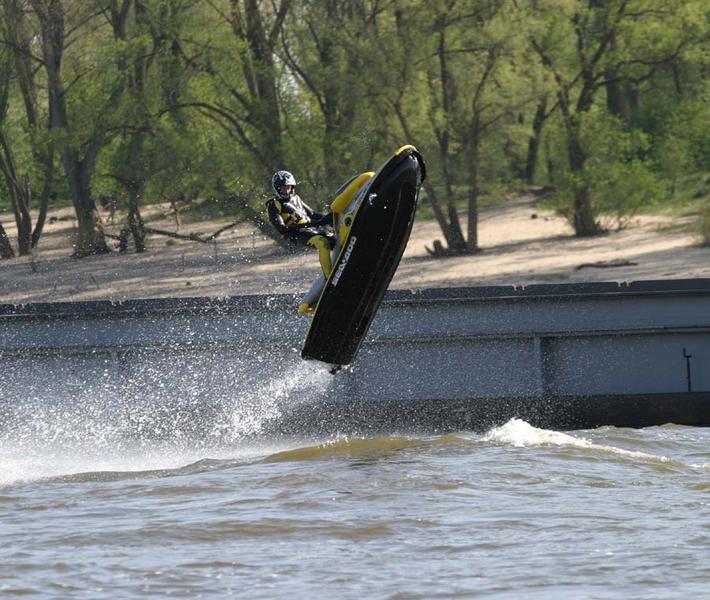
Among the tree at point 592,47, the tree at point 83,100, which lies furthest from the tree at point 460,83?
the tree at point 83,100

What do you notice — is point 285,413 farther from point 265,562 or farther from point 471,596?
point 471,596

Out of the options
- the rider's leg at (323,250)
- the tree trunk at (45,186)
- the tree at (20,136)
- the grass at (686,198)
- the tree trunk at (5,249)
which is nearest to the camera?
the rider's leg at (323,250)

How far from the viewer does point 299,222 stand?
1190cm

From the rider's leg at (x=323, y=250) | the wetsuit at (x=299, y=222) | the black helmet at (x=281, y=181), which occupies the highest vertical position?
the black helmet at (x=281, y=181)

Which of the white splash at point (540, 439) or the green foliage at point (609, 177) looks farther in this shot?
the green foliage at point (609, 177)

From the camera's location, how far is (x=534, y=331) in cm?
1478

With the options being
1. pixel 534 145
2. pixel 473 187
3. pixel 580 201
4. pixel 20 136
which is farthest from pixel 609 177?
pixel 20 136

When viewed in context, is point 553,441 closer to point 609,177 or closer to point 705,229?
point 705,229

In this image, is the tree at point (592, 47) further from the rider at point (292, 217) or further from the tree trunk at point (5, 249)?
the rider at point (292, 217)

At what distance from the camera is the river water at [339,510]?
864 cm

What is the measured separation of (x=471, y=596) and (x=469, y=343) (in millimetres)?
6791

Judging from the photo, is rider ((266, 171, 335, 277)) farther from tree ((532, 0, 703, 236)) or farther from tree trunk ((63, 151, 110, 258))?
tree trunk ((63, 151, 110, 258))

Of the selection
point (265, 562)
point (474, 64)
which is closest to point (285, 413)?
point (265, 562)

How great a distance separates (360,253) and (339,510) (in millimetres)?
2486
